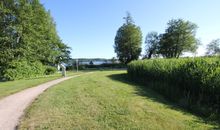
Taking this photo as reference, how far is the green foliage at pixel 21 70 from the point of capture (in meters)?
23.1

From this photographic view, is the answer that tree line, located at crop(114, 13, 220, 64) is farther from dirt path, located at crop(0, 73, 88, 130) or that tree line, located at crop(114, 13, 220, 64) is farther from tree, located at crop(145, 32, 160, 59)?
dirt path, located at crop(0, 73, 88, 130)

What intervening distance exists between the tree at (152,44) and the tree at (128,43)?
30.9ft

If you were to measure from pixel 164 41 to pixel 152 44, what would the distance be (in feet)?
19.9

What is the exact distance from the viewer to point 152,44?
68.0m

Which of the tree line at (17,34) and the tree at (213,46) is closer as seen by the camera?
the tree line at (17,34)

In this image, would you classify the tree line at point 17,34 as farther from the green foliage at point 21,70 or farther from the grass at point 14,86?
the grass at point 14,86

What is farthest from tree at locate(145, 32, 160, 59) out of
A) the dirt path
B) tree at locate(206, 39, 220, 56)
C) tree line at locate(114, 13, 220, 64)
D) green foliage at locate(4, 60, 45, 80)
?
the dirt path

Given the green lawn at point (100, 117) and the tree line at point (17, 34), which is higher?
the tree line at point (17, 34)

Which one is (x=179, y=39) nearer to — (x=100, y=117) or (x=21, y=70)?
(x=21, y=70)

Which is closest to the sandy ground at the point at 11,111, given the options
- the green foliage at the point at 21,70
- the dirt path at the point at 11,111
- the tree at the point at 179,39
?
the dirt path at the point at 11,111

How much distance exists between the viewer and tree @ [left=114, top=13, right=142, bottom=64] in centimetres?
5688

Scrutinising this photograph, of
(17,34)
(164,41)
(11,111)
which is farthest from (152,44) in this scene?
(11,111)

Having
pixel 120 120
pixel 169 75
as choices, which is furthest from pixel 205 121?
pixel 169 75

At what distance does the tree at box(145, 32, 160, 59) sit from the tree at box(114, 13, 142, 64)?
941 centimetres
